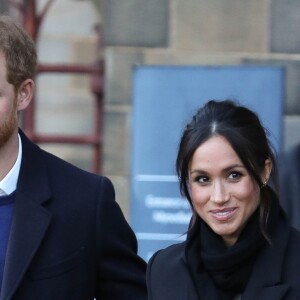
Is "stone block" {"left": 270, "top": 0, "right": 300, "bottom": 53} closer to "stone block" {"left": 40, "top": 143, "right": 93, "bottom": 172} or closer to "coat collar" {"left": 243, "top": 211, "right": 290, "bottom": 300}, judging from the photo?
"stone block" {"left": 40, "top": 143, "right": 93, "bottom": 172}

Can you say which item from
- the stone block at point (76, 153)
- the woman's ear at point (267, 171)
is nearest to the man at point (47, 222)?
the woman's ear at point (267, 171)

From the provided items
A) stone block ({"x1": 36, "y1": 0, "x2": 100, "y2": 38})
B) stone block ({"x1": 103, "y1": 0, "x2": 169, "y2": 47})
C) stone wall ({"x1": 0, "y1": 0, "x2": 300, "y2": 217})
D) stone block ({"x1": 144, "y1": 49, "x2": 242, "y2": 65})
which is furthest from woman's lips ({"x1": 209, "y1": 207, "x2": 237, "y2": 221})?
stone block ({"x1": 36, "y1": 0, "x2": 100, "y2": 38})

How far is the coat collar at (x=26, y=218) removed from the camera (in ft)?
11.8

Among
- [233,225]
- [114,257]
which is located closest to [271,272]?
[233,225]

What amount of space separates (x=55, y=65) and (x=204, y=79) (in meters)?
1.17

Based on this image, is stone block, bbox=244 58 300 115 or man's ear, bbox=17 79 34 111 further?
stone block, bbox=244 58 300 115

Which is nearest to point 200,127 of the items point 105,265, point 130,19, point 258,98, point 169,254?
point 169,254

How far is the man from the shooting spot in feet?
11.9

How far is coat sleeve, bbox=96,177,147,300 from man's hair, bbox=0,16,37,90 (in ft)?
1.46

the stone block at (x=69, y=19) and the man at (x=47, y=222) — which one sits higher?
the stone block at (x=69, y=19)

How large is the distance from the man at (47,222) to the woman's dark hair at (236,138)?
0.38m

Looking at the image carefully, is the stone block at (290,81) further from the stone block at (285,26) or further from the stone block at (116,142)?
the stone block at (116,142)

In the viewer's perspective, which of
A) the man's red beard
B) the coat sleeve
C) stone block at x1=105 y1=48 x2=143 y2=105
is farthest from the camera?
stone block at x1=105 y1=48 x2=143 y2=105

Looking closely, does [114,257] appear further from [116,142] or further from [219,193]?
[116,142]
